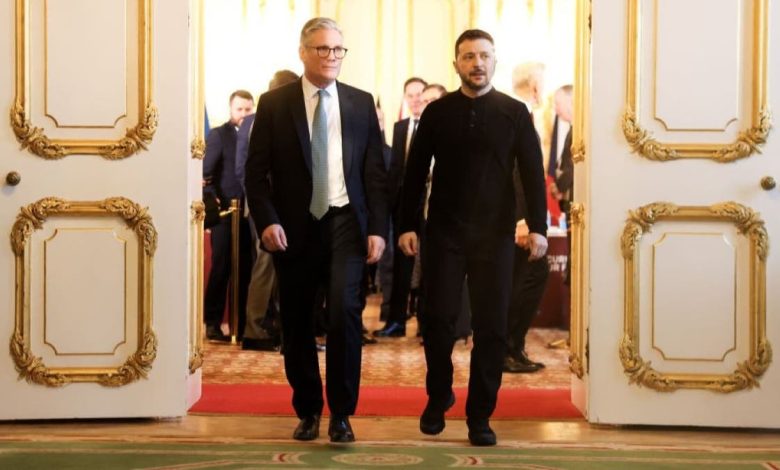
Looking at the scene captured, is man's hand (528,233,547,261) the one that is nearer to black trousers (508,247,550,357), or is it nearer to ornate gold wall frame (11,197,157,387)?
ornate gold wall frame (11,197,157,387)

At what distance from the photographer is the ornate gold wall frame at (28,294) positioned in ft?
15.0

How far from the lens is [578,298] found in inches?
195

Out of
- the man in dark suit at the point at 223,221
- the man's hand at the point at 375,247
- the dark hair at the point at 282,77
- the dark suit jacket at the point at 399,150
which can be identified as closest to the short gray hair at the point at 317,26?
the man's hand at the point at 375,247

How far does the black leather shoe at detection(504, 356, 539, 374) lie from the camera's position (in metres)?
6.21

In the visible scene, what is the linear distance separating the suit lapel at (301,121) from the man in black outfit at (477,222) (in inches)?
17.8

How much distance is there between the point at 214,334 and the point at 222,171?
1.03 m

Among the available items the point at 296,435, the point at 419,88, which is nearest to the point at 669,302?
the point at 296,435

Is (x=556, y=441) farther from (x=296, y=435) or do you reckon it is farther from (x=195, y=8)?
(x=195, y=8)

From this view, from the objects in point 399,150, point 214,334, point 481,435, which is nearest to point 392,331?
point 214,334

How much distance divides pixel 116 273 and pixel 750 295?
7.83 ft

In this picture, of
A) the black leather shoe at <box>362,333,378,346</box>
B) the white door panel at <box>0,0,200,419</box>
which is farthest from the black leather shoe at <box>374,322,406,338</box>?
the white door panel at <box>0,0,200,419</box>

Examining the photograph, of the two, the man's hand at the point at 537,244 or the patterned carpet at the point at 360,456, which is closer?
the patterned carpet at the point at 360,456

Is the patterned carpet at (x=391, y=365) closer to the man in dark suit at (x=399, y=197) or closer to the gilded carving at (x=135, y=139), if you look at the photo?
the man in dark suit at (x=399, y=197)

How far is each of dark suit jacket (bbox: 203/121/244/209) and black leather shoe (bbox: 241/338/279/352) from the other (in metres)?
0.88
